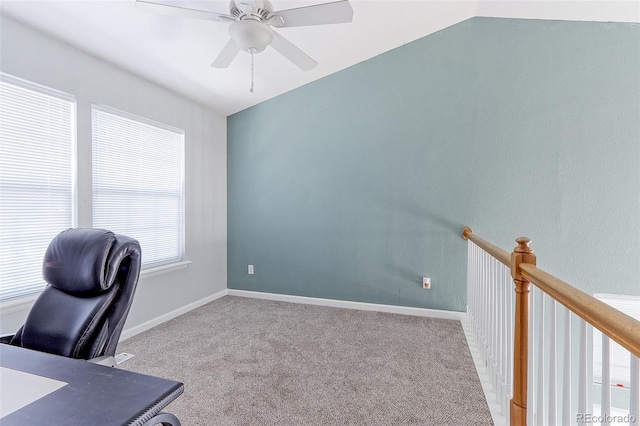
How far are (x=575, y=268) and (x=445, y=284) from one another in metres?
1.17

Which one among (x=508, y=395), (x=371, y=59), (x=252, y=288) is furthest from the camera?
(x=252, y=288)

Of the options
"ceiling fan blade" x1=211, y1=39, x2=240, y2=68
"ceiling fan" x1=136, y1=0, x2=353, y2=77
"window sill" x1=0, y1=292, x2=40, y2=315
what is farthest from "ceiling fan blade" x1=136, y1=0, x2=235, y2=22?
"window sill" x1=0, y1=292, x2=40, y2=315

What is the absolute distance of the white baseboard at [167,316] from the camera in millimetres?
2887

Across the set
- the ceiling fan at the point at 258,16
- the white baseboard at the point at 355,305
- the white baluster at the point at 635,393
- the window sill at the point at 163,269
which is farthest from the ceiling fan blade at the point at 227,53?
the white baseboard at the point at 355,305

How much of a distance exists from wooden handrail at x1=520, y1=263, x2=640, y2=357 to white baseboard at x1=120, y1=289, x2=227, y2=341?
312 cm

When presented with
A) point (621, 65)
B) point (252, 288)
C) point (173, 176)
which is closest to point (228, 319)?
point (252, 288)

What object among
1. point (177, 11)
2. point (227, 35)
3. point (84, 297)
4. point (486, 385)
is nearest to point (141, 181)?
point (227, 35)

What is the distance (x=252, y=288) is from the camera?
13.7 feet

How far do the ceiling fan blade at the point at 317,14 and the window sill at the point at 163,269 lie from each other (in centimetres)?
244

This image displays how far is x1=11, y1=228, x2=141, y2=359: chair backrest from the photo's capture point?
1.35m

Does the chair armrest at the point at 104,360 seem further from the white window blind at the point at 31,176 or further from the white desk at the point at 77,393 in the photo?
the white window blind at the point at 31,176

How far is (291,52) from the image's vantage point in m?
2.16

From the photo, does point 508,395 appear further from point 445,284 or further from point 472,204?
point 472,204

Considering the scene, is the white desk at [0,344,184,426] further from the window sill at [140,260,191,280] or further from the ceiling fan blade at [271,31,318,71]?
the window sill at [140,260,191,280]
